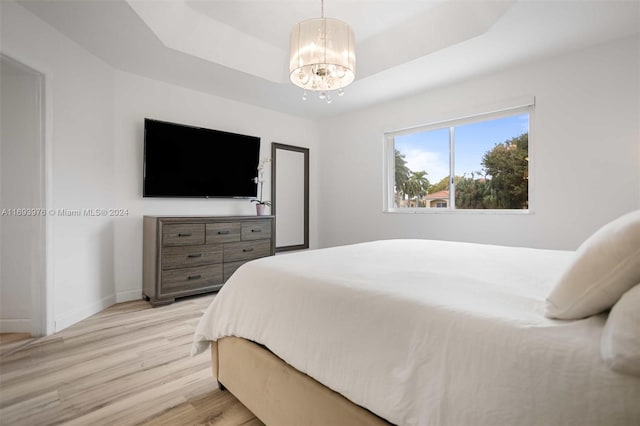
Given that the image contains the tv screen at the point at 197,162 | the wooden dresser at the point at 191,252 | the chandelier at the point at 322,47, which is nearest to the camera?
the chandelier at the point at 322,47

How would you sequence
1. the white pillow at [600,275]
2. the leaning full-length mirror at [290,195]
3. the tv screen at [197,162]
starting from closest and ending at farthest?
the white pillow at [600,275]
the tv screen at [197,162]
the leaning full-length mirror at [290,195]

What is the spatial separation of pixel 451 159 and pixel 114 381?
3742 mm

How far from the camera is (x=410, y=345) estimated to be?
2.75 ft

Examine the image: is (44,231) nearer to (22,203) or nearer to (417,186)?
(22,203)

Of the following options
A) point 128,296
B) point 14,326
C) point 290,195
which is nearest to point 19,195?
point 14,326

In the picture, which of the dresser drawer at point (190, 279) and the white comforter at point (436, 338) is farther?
the dresser drawer at point (190, 279)

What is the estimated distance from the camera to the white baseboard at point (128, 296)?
3.14 meters

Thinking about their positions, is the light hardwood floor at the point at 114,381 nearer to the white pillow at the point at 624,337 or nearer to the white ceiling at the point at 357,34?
the white pillow at the point at 624,337

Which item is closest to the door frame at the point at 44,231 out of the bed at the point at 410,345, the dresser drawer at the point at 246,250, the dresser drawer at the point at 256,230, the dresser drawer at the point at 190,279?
the dresser drawer at the point at 190,279

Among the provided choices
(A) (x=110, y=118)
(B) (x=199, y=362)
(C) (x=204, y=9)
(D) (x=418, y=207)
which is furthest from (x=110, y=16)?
(D) (x=418, y=207)

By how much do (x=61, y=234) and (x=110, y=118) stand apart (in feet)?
4.14

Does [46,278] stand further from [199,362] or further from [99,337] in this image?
[199,362]

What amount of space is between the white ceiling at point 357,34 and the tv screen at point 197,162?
0.60 metres

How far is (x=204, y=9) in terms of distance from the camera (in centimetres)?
268
